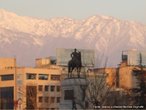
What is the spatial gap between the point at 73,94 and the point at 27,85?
3804 inches

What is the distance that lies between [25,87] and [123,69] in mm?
35160

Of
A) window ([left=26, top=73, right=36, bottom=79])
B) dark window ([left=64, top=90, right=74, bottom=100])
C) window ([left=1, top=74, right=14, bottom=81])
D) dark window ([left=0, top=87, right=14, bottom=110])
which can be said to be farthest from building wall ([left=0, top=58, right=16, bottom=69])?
dark window ([left=64, top=90, right=74, bottom=100])

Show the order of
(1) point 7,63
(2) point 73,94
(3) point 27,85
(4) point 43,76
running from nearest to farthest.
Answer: (2) point 73,94
(3) point 27,85
(4) point 43,76
(1) point 7,63

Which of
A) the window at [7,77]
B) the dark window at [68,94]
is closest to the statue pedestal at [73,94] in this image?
the dark window at [68,94]

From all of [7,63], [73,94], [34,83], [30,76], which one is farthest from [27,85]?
[73,94]

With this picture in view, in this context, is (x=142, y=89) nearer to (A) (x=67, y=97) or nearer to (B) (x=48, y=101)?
(A) (x=67, y=97)

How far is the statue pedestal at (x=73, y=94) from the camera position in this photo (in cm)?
4953

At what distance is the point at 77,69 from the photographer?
52562 millimetres

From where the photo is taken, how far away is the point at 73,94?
4981 cm

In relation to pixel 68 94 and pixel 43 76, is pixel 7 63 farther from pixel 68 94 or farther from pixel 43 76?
pixel 68 94

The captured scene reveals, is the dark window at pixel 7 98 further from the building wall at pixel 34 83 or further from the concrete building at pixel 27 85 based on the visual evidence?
the building wall at pixel 34 83

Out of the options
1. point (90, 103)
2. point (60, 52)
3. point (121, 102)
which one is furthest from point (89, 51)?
point (90, 103)

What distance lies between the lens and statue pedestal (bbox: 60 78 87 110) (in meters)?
49.5

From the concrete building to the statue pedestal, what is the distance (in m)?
93.3
